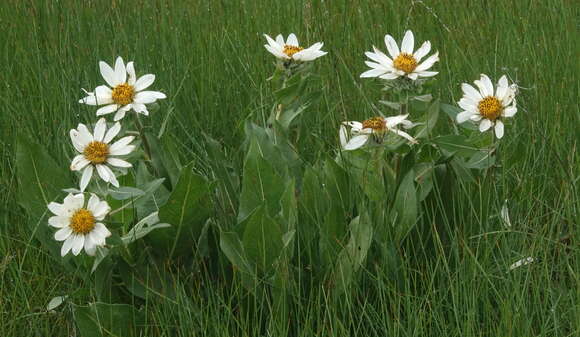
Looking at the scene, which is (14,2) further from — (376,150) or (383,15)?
(376,150)

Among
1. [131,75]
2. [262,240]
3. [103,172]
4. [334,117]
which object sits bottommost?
[334,117]

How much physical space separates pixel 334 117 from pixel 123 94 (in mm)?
951

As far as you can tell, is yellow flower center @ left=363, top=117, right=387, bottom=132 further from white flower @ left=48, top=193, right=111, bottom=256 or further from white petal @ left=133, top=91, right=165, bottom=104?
white flower @ left=48, top=193, right=111, bottom=256

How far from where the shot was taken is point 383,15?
3.61 m

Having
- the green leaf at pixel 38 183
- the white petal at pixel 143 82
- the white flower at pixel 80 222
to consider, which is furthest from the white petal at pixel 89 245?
the white petal at pixel 143 82

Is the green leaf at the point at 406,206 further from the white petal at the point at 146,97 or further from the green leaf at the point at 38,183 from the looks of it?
the green leaf at the point at 38,183

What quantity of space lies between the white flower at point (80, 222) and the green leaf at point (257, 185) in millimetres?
325

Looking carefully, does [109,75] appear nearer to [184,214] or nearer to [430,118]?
[184,214]

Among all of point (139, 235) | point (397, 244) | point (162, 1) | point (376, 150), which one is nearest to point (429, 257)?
point (397, 244)

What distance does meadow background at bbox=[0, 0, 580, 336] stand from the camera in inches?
64.6

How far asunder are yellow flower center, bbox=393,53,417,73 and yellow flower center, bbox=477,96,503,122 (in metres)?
0.17

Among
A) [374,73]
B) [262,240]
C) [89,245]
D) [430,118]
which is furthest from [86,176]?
[430,118]

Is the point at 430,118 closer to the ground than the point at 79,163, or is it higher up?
closer to the ground

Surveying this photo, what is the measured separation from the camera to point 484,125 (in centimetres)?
172
